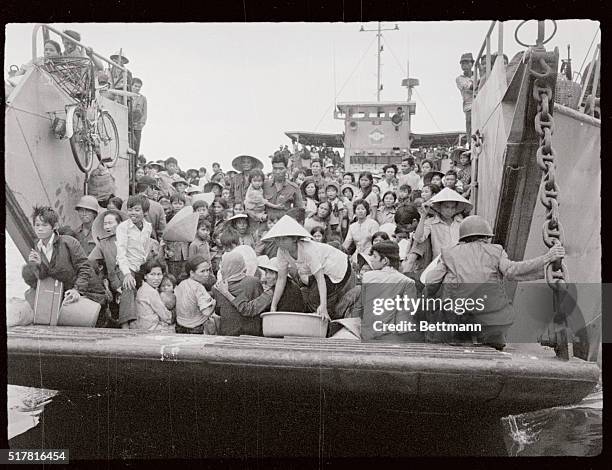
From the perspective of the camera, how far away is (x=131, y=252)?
3912 millimetres

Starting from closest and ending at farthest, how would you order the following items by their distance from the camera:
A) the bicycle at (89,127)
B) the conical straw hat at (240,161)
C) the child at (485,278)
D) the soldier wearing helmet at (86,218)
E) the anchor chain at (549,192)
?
the anchor chain at (549,192), the child at (485,278), the conical straw hat at (240,161), the soldier wearing helmet at (86,218), the bicycle at (89,127)

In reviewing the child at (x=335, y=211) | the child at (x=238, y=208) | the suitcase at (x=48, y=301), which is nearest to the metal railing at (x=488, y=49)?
Answer: the child at (x=335, y=211)

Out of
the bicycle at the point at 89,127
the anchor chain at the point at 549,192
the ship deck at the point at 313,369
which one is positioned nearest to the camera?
the ship deck at the point at 313,369

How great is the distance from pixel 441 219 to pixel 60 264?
2.12m

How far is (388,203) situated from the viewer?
4.01 metres

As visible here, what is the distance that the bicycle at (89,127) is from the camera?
13.3 ft

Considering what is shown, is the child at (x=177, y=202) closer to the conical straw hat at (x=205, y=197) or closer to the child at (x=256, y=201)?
the conical straw hat at (x=205, y=197)

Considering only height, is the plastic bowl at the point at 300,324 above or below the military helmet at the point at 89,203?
below

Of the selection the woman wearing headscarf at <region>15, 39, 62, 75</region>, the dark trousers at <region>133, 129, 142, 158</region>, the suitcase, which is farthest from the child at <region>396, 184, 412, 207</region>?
the woman wearing headscarf at <region>15, 39, 62, 75</region>

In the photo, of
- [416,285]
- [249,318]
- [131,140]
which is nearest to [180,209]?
[131,140]

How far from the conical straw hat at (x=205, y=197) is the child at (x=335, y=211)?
681mm

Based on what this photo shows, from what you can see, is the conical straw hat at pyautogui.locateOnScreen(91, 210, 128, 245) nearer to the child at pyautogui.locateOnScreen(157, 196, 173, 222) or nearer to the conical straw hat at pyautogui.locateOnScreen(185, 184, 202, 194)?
the child at pyautogui.locateOnScreen(157, 196, 173, 222)

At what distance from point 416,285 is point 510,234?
70 centimetres

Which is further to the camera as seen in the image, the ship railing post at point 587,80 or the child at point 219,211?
the child at point 219,211
